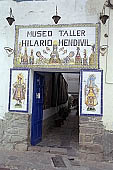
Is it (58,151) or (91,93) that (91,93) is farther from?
(58,151)

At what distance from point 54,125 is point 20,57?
5.22 metres

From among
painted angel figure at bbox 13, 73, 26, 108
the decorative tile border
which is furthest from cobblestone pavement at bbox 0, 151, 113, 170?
painted angel figure at bbox 13, 73, 26, 108

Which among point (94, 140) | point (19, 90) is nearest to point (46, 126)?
point (19, 90)

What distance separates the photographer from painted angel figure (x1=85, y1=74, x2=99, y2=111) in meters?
5.58

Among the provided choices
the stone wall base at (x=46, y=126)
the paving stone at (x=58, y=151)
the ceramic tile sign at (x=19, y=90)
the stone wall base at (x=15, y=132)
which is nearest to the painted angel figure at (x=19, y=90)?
the ceramic tile sign at (x=19, y=90)

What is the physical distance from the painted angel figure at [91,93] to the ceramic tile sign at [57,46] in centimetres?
40

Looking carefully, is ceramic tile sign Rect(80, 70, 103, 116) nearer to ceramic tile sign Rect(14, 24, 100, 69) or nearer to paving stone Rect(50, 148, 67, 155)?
ceramic tile sign Rect(14, 24, 100, 69)

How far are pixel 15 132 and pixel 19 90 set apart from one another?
1.25 m

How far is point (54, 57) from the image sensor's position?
5836 millimetres

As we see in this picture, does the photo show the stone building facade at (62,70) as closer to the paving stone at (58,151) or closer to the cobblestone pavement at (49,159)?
the cobblestone pavement at (49,159)

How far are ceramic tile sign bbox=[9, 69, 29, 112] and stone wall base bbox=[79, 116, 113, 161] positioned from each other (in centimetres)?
176

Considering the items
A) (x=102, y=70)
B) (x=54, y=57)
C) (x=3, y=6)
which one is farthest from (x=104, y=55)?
(x=3, y=6)

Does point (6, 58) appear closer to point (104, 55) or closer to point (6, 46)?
point (6, 46)

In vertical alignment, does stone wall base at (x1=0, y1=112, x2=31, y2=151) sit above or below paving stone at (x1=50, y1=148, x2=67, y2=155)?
above
